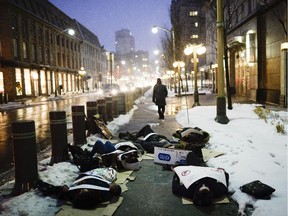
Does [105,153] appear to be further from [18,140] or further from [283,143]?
[283,143]

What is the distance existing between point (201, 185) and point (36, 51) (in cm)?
4428

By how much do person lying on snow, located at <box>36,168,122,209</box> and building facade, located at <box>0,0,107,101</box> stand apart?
31782mm

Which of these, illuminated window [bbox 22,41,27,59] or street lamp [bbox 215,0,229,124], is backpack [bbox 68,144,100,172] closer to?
street lamp [bbox 215,0,229,124]

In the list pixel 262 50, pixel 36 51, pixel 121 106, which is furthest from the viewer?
pixel 36 51

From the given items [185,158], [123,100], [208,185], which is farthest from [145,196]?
[123,100]

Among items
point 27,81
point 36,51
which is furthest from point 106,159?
point 36,51

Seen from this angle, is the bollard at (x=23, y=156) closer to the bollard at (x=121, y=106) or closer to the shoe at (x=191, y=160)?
the shoe at (x=191, y=160)

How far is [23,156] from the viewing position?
5.23 meters

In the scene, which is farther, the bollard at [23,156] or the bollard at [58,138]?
the bollard at [58,138]

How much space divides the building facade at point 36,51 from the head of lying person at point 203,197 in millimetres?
33090

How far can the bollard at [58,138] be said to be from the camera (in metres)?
6.91

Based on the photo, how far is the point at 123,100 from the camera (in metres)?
17.2

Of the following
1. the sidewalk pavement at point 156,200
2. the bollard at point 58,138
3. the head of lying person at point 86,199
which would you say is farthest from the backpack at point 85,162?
the head of lying person at point 86,199

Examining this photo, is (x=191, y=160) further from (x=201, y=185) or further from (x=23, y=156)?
(x=23, y=156)
